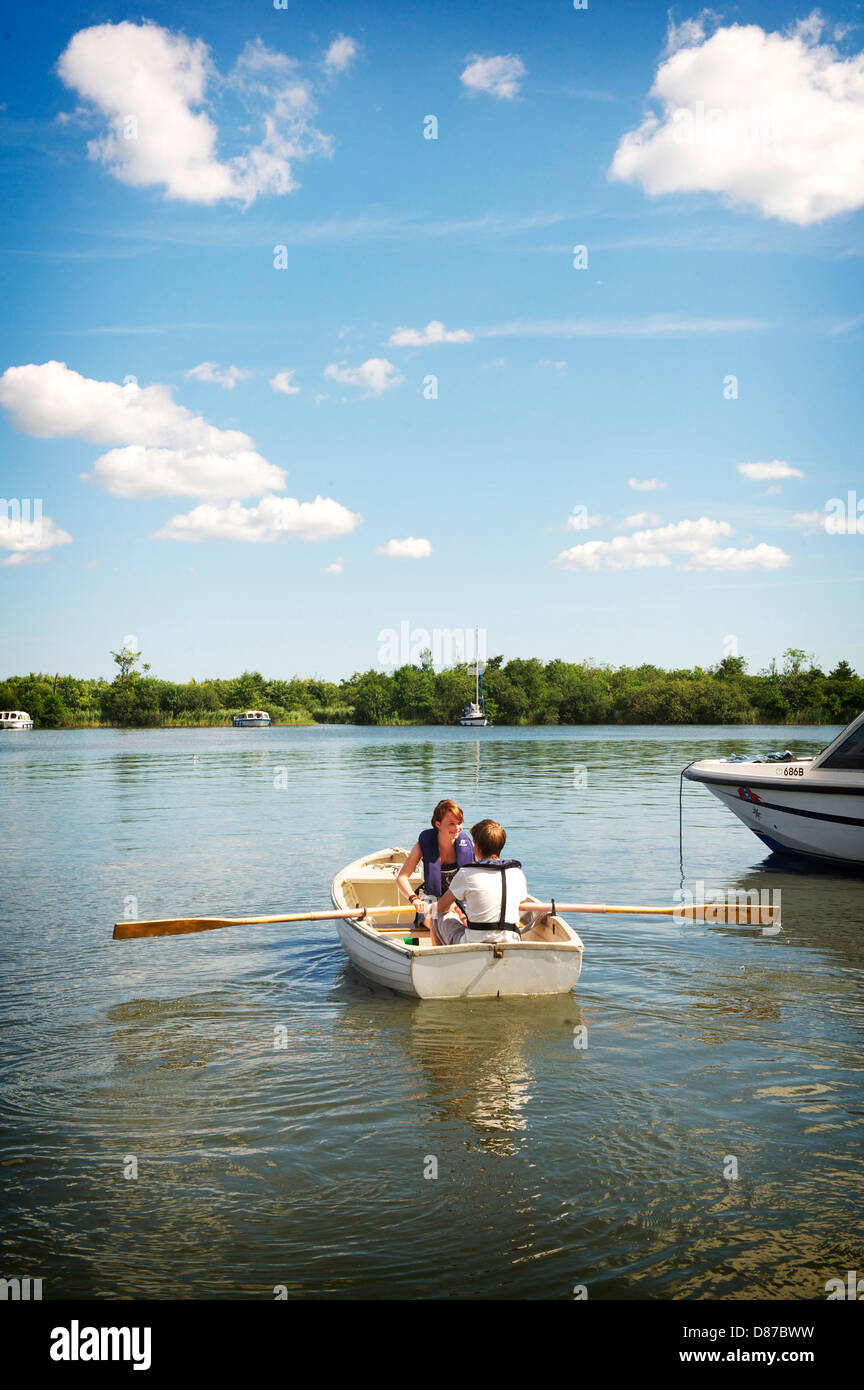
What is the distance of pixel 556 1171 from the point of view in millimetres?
5660

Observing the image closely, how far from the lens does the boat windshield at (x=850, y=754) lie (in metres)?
14.5

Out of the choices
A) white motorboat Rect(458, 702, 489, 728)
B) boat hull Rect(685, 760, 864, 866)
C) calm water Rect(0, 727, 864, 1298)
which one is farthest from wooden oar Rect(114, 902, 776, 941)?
white motorboat Rect(458, 702, 489, 728)

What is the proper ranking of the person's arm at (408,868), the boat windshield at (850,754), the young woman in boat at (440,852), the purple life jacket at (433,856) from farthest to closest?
the boat windshield at (850,754)
the person's arm at (408,868)
the purple life jacket at (433,856)
the young woman in boat at (440,852)

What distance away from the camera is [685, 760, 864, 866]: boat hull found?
48.2ft

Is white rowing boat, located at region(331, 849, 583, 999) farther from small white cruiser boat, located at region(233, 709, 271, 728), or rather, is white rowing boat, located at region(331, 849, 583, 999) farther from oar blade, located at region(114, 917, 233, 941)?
small white cruiser boat, located at region(233, 709, 271, 728)

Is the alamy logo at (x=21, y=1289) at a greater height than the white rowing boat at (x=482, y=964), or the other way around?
the white rowing boat at (x=482, y=964)

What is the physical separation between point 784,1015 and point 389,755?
5074cm

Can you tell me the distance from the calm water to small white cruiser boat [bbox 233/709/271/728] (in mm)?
117138

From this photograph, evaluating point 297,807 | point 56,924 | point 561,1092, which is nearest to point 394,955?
point 561,1092
